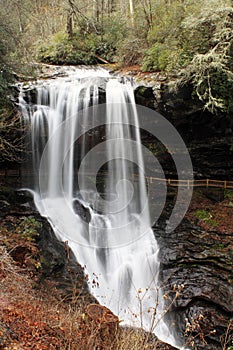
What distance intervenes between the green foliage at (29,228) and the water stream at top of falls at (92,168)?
78cm

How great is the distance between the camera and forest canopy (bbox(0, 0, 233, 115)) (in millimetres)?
8438

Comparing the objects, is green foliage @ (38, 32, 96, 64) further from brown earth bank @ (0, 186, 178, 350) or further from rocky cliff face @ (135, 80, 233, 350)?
brown earth bank @ (0, 186, 178, 350)

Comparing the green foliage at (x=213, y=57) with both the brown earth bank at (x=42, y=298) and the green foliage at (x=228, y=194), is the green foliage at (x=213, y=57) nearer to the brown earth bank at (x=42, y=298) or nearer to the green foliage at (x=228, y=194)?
the green foliage at (x=228, y=194)

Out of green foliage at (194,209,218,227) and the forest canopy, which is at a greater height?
the forest canopy

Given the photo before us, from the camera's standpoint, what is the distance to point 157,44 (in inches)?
443

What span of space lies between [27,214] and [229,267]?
632cm

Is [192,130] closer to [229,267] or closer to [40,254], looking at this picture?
[229,267]

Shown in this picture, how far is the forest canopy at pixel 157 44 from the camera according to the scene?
8438 mm

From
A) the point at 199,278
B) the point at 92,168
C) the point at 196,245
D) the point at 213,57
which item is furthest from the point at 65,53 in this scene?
the point at 199,278

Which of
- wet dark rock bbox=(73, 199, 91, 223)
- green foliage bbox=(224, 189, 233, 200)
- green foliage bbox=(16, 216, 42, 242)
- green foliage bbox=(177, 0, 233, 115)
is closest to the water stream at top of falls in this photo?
wet dark rock bbox=(73, 199, 91, 223)

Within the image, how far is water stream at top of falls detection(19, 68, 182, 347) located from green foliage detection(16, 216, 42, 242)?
30.6 inches

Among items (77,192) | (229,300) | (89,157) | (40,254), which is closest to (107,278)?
(40,254)

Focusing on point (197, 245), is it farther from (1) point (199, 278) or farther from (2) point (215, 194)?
(2) point (215, 194)

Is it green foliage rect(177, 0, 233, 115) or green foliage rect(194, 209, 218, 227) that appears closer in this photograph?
green foliage rect(177, 0, 233, 115)
